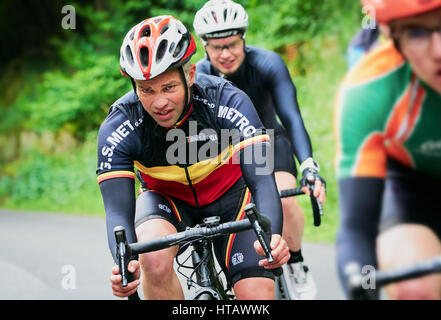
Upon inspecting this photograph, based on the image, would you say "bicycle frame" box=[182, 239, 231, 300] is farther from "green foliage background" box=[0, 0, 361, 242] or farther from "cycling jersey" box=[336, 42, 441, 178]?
"green foliage background" box=[0, 0, 361, 242]

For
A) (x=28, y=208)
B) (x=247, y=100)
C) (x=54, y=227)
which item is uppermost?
(x=28, y=208)

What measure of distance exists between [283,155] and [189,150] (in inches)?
64.3

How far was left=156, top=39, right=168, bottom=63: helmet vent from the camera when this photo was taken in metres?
3.37

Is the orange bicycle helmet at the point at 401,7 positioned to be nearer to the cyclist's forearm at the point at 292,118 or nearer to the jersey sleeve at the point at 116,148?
the jersey sleeve at the point at 116,148

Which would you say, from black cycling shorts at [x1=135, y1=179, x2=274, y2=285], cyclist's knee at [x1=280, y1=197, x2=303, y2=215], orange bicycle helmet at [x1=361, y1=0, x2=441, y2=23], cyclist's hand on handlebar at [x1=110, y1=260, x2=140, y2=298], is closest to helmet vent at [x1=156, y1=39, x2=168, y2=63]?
black cycling shorts at [x1=135, y1=179, x2=274, y2=285]

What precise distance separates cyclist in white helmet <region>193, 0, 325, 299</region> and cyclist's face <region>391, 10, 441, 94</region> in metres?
2.62

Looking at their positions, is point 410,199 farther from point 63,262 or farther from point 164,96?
point 63,262

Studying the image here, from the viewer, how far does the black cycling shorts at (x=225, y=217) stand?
3.52 meters

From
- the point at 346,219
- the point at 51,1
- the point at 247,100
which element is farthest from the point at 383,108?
the point at 51,1

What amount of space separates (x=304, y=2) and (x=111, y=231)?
10.3 m

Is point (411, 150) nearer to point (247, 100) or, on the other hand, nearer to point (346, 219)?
point (346, 219)

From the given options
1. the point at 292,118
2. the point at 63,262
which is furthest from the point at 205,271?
the point at 63,262

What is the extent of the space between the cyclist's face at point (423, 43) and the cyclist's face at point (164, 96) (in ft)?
5.03

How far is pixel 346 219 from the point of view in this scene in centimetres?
231
